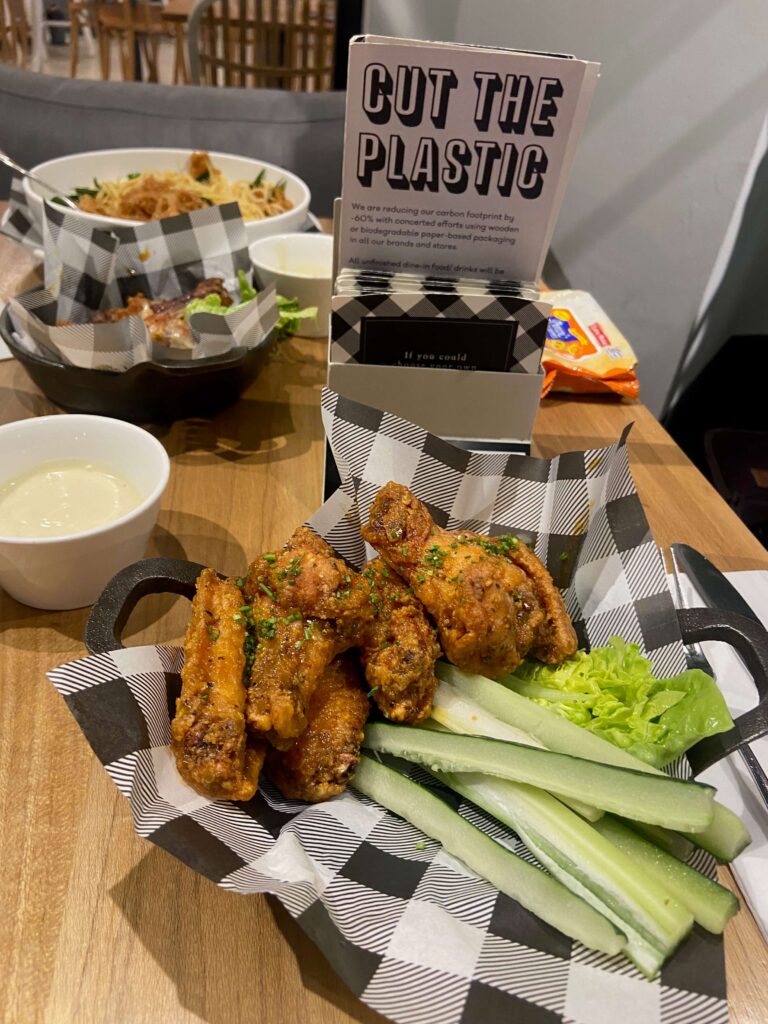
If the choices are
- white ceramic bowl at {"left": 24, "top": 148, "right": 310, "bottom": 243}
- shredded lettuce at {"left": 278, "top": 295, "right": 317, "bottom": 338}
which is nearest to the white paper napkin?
shredded lettuce at {"left": 278, "top": 295, "right": 317, "bottom": 338}

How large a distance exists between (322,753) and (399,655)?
15cm

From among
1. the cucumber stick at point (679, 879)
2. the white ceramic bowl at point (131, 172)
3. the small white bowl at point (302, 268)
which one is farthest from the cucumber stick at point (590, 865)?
the white ceramic bowl at point (131, 172)

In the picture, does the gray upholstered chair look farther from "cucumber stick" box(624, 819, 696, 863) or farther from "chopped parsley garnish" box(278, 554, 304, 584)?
"cucumber stick" box(624, 819, 696, 863)

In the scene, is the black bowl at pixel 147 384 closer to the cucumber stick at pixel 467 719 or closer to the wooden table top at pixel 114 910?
the wooden table top at pixel 114 910

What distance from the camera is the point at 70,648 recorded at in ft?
3.48

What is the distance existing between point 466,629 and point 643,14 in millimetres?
2529

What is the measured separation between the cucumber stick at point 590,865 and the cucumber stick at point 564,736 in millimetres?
79

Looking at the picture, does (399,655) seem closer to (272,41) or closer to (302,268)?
(302,268)

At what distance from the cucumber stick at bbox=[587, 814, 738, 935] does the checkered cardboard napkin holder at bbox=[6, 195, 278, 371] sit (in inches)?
43.5

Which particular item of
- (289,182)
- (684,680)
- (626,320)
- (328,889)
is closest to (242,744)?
(328,889)

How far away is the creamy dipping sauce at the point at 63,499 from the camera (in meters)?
1.09

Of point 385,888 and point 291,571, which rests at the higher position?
point 291,571

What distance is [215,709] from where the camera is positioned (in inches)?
30.2

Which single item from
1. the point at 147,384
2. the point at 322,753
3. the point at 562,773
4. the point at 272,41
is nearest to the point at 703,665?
the point at 562,773
